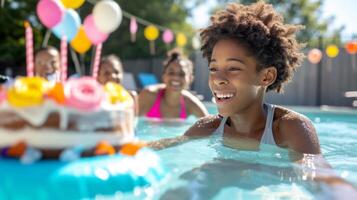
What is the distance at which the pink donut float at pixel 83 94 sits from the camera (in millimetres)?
1571

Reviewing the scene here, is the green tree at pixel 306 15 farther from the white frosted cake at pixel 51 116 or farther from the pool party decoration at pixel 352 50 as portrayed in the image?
the white frosted cake at pixel 51 116

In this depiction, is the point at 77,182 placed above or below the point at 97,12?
below

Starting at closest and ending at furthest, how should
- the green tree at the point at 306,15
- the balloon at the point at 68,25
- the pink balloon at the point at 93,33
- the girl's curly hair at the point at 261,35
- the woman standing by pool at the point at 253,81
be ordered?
the woman standing by pool at the point at 253,81
the girl's curly hair at the point at 261,35
the pink balloon at the point at 93,33
the balloon at the point at 68,25
the green tree at the point at 306,15

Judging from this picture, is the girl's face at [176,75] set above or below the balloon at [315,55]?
below

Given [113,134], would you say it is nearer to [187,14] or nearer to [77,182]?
[77,182]

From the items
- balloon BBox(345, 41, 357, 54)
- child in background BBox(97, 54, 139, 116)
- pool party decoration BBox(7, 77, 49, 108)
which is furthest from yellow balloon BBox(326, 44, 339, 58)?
pool party decoration BBox(7, 77, 49, 108)

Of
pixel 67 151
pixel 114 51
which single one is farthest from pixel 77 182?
pixel 114 51

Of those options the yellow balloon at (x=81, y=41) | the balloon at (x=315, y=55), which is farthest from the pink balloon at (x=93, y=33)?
the balloon at (x=315, y=55)

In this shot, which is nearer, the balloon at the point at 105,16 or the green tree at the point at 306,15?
the balloon at the point at 105,16

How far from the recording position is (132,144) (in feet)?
6.12

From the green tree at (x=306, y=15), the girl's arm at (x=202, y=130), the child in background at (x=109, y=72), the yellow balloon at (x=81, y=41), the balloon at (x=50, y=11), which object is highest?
the green tree at (x=306, y=15)

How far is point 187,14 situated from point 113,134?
79.6ft

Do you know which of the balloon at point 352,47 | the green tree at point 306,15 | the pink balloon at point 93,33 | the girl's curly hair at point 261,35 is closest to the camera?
the girl's curly hair at point 261,35

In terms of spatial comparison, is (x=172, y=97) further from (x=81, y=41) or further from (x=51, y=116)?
(x=51, y=116)
